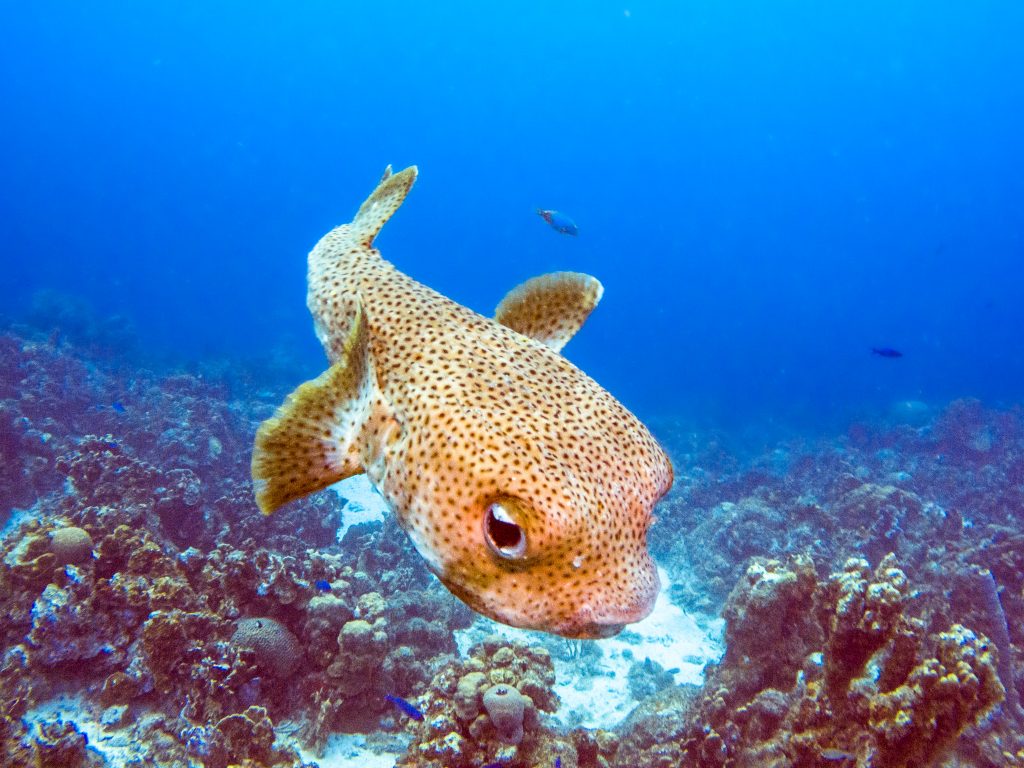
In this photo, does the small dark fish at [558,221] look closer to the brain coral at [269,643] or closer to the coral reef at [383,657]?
the coral reef at [383,657]

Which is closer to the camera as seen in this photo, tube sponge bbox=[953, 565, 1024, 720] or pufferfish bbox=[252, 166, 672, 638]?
pufferfish bbox=[252, 166, 672, 638]

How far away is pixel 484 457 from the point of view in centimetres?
253

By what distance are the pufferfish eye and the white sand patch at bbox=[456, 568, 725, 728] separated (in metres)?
5.43

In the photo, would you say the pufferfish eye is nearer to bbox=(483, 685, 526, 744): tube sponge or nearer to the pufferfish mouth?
the pufferfish mouth

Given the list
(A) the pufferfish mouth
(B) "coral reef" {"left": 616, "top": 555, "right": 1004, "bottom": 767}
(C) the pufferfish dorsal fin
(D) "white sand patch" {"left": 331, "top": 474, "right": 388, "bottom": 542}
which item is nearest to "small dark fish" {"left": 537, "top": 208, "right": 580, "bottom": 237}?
(D) "white sand patch" {"left": 331, "top": 474, "right": 388, "bottom": 542}

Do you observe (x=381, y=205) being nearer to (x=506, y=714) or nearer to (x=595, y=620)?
(x=595, y=620)

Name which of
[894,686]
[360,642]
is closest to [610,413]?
[894,686]

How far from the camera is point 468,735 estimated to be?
5.27 metres

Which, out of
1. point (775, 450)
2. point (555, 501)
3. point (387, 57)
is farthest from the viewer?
point (387, 57)

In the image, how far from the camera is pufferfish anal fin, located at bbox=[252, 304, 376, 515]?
119 inches

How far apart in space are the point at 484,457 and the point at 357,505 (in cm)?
1287

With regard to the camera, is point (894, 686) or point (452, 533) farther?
point (894, 686)

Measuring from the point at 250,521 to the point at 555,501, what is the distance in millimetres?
9356

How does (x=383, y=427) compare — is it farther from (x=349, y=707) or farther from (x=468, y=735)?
(x=349, y=707)
